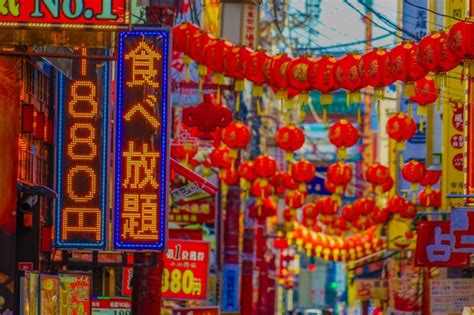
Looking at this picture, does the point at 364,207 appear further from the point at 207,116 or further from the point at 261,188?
the point at 207,116

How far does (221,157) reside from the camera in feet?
134

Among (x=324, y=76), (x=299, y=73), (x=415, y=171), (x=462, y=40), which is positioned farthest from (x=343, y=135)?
(x=462, y=40)

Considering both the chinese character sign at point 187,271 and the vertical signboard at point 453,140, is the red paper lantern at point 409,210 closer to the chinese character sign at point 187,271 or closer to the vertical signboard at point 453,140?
the vertical signboard at point 453,140

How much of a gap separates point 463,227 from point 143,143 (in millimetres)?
4449

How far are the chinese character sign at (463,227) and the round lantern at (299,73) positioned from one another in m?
4.50

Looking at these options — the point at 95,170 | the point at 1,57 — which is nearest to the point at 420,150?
the point at 95,170

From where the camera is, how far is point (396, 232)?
162 feet

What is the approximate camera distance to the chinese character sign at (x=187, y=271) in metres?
35.8

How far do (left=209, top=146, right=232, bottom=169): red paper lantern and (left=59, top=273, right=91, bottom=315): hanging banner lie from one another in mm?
16722

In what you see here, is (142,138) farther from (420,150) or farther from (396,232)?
(396,232)

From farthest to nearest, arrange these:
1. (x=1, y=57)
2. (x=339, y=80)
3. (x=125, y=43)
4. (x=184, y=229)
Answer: (x=184, y=229)
(x=339, y=80)
(x=125, y=43)
(x=1, y=57)

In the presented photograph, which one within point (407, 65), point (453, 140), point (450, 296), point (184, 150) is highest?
point (407, 65)

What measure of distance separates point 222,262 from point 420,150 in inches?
279

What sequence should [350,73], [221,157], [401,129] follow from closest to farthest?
1. [350,73]
2. [401,129]
3. [221,157]
